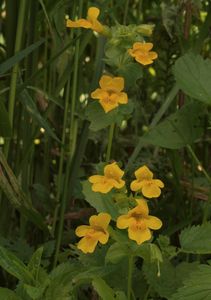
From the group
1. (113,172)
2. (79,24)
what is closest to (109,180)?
(113,172)

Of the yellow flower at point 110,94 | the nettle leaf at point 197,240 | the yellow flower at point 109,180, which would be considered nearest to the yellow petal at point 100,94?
the yellow flower at point 110,94

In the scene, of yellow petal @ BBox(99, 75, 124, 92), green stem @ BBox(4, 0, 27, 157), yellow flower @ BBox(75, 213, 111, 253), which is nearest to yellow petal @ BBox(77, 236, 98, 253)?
yellow flower @ BBox(75, 213, 111, 253)

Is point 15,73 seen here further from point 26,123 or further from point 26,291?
point 26,291

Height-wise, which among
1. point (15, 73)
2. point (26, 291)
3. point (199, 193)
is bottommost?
point (199, 193)

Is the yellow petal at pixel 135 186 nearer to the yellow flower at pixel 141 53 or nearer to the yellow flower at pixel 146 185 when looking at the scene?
the yellow flower at pixel 146 185

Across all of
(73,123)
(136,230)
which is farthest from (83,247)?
(73,123)

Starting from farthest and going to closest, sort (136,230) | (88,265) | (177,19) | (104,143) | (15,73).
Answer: (104,143), (177,19), (15,73), (88,265), (136,230)

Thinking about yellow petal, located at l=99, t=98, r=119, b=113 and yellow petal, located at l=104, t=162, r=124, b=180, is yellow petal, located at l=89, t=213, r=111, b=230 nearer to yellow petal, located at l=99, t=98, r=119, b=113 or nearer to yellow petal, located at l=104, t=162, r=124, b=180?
yellow petal, located at l=104, t=162, r=124, b=180
